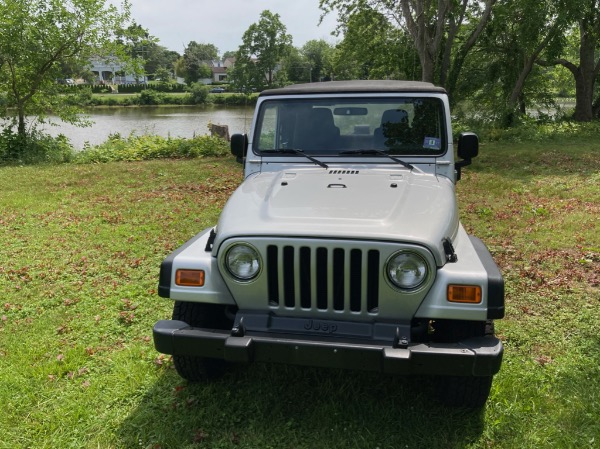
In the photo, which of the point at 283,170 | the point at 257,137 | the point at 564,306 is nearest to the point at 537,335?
the point at 564,306

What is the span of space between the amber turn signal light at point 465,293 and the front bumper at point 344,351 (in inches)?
8.3

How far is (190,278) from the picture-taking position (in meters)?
2.80

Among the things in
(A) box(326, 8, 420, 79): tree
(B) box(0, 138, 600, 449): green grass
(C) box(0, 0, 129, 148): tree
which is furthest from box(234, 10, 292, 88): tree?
(B) box(0, 138, 600, 449): green grass

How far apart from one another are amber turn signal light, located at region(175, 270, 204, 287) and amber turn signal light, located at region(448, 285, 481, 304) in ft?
4.37

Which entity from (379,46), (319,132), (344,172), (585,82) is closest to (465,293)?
(344,172)

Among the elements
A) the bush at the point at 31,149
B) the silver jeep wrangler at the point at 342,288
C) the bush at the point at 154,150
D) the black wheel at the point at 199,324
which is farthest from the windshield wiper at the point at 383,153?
the bush at the point at 31,149

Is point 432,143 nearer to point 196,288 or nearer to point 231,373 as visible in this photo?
point 196,288

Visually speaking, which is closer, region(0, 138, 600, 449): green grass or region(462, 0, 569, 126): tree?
region(0, 138, 600, 449): green grass

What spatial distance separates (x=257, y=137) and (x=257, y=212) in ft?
4.15

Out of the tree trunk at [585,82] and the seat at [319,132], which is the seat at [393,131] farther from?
the tree trunk at [585,82]

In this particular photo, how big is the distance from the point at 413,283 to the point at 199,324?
50.0 inches

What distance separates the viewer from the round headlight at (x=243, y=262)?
2.67 m

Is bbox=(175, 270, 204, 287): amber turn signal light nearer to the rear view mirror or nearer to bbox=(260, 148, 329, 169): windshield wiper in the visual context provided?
bbox=(260, 148, 329, 169): windshield wiper

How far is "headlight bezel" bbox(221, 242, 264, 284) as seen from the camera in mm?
2656
